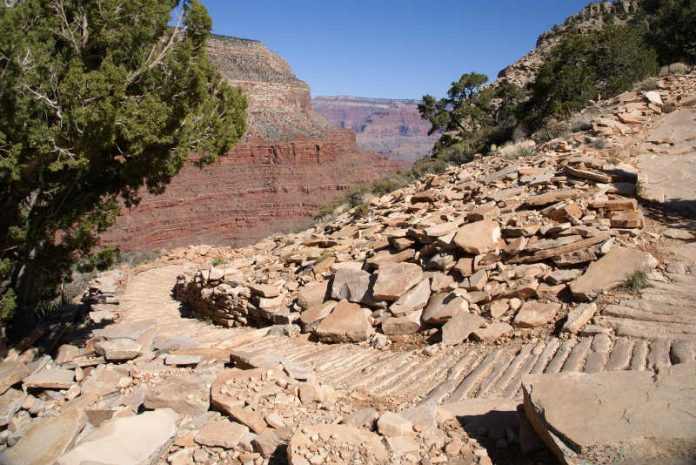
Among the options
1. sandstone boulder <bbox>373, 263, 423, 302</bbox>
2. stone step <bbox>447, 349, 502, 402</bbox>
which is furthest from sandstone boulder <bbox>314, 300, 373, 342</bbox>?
stone step <bbox>447, 349, 502, 402</bbox>

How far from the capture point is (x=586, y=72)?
66.1ft

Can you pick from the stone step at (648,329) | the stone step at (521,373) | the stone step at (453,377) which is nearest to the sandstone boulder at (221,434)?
the stone step at (453,377)

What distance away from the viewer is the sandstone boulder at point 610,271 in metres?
6.49

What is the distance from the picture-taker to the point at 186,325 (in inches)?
423

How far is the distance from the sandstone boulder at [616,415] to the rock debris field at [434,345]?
15mm

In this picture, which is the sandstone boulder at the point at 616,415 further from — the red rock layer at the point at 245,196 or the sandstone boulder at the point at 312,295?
the red rock layer at the point at 245,196

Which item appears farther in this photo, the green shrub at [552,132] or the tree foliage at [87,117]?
the green shrub at [552,132]

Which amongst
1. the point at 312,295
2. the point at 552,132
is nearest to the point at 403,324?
the point at 312,295

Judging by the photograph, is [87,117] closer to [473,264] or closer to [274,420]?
[274,420]

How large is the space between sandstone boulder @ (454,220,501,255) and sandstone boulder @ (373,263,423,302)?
2.67 ft

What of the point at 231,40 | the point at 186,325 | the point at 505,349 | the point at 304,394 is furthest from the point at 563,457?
the point at 231,40

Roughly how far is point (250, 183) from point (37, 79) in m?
56.9

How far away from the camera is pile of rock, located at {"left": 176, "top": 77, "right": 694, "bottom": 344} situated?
6812 mm

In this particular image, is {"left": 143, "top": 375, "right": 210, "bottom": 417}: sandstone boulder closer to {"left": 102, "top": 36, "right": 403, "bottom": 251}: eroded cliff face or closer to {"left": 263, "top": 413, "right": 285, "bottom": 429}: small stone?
{"left": 263, "top": 413, "right": 285, "bottom": 429}: small stone
